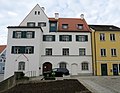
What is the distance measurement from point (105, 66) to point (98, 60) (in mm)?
1952

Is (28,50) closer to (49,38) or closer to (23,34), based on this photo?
(23,34)

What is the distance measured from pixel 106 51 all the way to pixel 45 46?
12850 mm

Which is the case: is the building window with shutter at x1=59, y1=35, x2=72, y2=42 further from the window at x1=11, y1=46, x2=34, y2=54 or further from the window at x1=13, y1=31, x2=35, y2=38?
the window at x1=11, y1=46, x2=34, y2=54

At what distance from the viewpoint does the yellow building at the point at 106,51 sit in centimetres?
3716

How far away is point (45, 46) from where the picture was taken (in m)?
37.9

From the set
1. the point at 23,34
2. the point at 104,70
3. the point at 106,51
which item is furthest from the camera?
the point at 106,51

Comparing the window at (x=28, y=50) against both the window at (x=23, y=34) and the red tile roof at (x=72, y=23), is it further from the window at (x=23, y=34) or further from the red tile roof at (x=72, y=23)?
the red tile roof at (x=72, y=23)

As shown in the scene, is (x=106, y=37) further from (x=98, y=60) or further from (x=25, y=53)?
(x=25, y=53)

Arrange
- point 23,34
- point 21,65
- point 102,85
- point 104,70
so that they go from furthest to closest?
point 104,70 → point 23,34 → point 21,65 → point 102,85

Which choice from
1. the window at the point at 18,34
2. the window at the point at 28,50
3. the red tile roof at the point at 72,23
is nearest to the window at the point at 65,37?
the red tile roof at the point at 72,23

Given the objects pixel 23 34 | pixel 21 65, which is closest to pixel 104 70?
pixel 21 65

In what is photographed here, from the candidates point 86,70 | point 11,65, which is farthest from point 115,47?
point 11,65

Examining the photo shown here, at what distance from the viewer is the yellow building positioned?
37.2 meters

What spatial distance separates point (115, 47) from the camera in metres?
38.1
